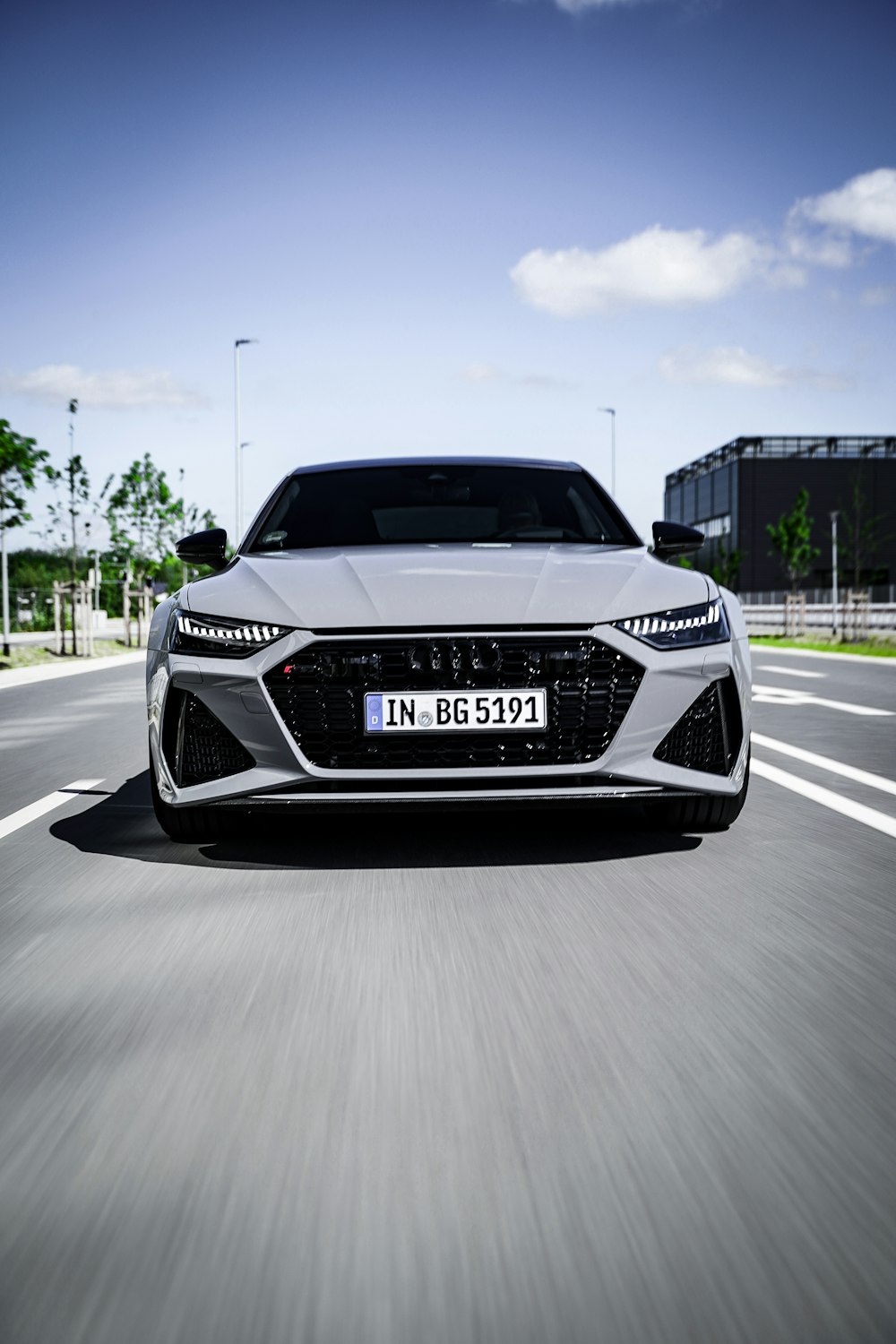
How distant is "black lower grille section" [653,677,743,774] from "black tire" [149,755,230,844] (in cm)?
161

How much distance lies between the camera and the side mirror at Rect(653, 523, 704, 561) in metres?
5.82

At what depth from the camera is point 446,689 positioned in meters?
4.30

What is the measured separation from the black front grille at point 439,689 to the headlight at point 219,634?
0.42 ft

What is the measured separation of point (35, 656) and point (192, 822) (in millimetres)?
22123

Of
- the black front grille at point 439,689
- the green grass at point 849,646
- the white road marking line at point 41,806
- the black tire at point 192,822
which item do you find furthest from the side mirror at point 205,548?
the green grass at point 849,646

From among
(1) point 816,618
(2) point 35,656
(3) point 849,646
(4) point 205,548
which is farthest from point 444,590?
(1) point 816,618

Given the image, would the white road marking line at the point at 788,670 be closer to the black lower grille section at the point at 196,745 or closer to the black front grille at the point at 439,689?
the black front grille at the point at 439,689

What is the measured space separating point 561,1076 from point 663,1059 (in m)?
0.23

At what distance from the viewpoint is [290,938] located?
368 cm

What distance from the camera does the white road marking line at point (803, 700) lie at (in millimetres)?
11242

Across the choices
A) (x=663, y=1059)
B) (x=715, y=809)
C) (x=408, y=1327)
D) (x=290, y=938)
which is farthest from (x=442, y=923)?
(x=408, y=1327)

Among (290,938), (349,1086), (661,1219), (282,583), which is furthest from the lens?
(282,583)

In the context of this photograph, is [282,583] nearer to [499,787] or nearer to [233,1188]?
[499,787]

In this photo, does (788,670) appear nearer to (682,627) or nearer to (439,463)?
(439,463)
